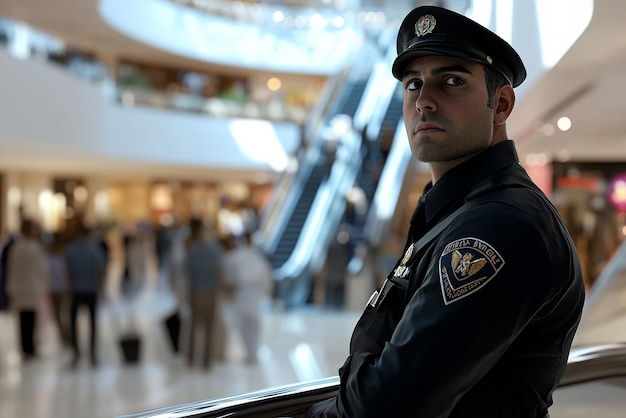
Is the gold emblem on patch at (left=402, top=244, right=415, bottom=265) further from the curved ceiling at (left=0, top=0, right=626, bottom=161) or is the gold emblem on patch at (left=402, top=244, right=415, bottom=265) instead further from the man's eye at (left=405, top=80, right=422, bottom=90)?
the curved ceiling at (left=0, top=0, right=626, bottom=161)

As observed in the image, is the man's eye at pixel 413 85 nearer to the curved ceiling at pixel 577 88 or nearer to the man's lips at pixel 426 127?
the man's lips at pixel 426 127

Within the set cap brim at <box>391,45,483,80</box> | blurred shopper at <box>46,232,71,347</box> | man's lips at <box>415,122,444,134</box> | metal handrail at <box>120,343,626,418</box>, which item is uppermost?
cap brim at <box>391,45,483,80</box>

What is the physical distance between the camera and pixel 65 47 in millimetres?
16531

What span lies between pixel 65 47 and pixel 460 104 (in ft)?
53.4

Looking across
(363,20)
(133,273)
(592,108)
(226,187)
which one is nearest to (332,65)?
(363,20)

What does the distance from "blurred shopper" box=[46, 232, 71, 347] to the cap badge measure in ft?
29.7

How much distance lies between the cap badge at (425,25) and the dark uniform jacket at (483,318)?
27cm

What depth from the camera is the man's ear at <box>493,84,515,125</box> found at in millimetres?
1535

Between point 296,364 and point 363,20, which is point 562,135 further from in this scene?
point 363,20

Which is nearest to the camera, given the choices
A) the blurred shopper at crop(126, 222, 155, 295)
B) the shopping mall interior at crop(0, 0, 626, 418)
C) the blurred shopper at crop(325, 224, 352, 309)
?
the shopping mall interior at crop(0, 0, 626, 418)

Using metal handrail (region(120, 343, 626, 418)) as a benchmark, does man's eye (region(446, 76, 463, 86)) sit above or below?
above

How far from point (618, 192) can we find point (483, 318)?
15526 millimetres

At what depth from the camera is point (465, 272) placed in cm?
125

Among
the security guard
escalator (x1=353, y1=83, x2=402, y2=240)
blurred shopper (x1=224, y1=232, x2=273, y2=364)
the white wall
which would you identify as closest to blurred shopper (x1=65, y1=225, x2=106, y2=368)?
blurred shopper (x1=224, y1=232, x2=273, y2=364)
